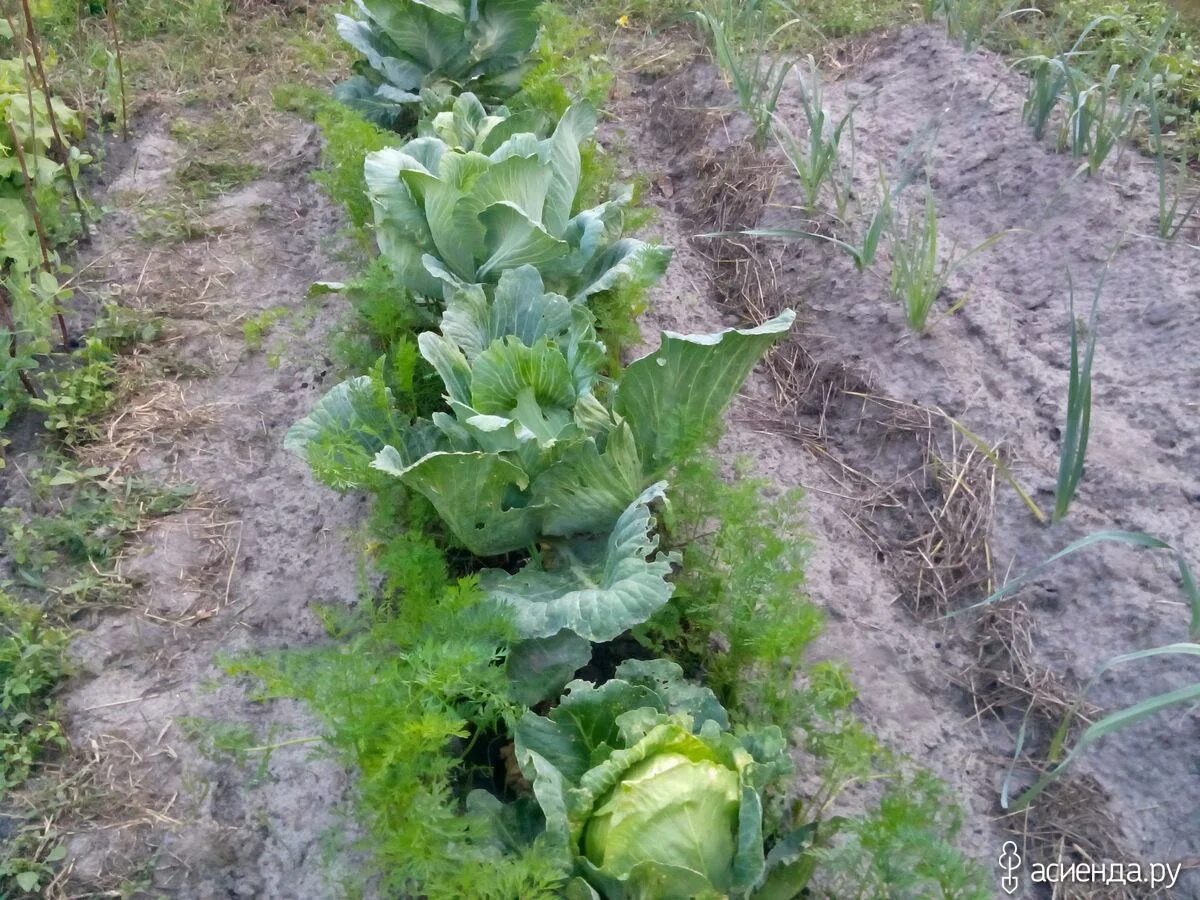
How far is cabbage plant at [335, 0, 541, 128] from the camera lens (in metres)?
3.09

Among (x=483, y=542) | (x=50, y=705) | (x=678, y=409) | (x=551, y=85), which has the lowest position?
(x=50, y=705)

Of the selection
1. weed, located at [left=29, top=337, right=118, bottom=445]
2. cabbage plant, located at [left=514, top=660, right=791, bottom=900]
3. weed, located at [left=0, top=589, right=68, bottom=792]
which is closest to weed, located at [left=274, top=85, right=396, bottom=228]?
weed, located at [left=29, top=337, right=118, bottom=445]

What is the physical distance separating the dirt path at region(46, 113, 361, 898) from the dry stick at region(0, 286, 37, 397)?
27 centimetres

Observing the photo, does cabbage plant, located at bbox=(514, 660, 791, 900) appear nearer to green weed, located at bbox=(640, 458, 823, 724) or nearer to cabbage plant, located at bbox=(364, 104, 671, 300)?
green weed, located at bbox=(640, 458, 823, 724)

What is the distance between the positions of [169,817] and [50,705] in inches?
16.8

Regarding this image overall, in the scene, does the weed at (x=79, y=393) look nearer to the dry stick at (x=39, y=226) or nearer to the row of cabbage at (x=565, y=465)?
the dry stick at (x=39, y=226)

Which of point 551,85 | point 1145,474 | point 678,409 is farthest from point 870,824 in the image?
point 551,85

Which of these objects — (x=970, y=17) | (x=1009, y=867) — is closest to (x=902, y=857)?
(x=1009, y=867)

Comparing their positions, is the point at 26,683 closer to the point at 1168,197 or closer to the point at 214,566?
the point at 214,566

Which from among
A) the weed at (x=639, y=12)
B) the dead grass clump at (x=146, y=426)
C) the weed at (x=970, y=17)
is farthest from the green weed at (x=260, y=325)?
the weed at (x=970, y=17)

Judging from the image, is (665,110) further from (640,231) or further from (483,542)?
(483,542)

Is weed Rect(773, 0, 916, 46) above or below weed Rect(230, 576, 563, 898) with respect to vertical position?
above

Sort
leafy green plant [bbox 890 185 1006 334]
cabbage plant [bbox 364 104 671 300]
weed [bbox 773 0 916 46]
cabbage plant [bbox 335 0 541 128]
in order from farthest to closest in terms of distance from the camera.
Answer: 1. weed [bbox 773 0 916 46]
2. cabbage plant [bbox 335 0 541 128]
3. leafy green plant [bbox 890 185 1006 334]
4. cabbage plant [bbox 364 104 671 300]

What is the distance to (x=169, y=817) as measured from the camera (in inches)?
72.2
